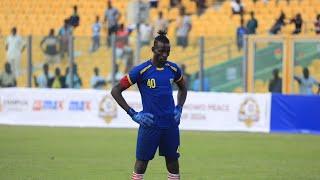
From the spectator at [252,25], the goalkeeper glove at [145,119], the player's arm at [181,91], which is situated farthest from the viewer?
the spectator at [252,25]

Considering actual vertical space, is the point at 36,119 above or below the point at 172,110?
below

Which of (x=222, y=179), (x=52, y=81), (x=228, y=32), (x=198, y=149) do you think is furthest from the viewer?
(x=228, y=32)

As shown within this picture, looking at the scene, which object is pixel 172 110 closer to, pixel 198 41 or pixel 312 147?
pixel 312 147

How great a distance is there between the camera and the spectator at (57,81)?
90.7ft

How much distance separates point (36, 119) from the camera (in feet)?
86.8

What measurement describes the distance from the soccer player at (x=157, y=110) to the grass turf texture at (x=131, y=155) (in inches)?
120

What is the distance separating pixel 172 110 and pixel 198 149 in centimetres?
870

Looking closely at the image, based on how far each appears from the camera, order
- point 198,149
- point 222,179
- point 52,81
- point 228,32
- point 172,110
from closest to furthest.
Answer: point 172,110 → point 222,179 → point 198,149 → point 52,81 → point 228,32

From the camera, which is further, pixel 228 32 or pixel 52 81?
pixel 228 32

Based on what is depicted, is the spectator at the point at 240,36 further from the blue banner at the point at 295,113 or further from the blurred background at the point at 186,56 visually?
the blue banner at the point at 295,113

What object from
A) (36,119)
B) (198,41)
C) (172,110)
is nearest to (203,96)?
(198,41)

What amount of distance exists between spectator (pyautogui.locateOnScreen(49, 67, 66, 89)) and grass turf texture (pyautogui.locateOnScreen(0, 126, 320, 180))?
8.68ft

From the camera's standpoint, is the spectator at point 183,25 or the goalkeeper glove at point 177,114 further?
the spectator at point 183,25

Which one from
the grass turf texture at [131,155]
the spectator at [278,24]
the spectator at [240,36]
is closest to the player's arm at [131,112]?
the grass turf texture at [131,155]
